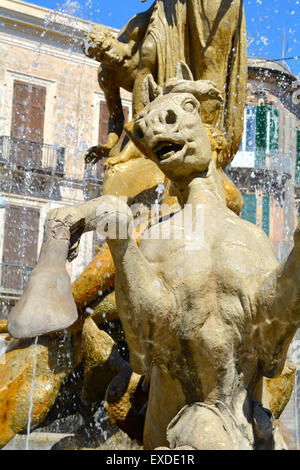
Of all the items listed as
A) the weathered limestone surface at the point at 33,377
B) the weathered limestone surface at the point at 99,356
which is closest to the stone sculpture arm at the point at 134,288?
the weathered limestone surface at the point at 99,356

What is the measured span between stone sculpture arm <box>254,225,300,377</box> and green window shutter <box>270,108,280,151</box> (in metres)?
20.3

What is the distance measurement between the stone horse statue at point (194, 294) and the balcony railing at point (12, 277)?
55.0ft

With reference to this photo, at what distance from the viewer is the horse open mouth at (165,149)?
285cm

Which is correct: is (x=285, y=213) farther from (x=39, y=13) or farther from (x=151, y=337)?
(x=151, y=337)

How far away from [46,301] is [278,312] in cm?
78

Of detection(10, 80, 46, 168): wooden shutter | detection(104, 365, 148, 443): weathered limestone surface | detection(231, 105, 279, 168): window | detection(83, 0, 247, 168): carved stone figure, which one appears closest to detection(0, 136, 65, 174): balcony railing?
detection(10, 80, 46, 168): wooden shutter

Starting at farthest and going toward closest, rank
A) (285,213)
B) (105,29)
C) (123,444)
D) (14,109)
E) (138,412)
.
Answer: (285,213)
(14,109)
(105,29)
(123,444)
(138,412)

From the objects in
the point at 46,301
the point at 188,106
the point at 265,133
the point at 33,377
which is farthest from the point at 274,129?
the point at 46,301

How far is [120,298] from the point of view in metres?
2.61

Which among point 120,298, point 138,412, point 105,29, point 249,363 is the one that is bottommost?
point 138,412

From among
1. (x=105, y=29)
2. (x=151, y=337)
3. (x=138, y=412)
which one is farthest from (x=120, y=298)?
(x=105, y=29)

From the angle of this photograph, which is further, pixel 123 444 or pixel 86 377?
pixel 123 444

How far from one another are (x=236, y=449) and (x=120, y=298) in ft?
2.03

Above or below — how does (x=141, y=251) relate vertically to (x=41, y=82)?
below
